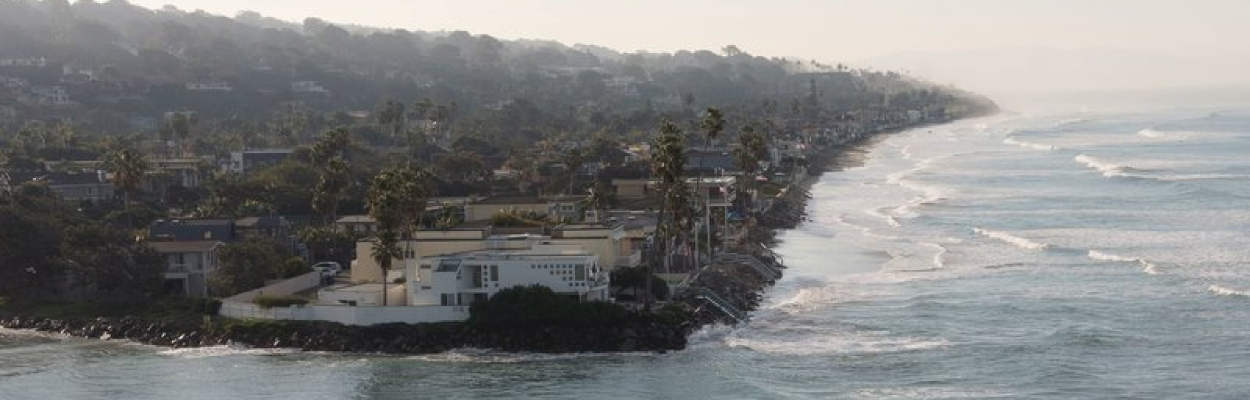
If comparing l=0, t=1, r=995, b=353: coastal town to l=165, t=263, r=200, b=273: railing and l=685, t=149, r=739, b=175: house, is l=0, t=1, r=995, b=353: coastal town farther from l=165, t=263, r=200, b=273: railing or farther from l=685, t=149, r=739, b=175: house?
l=685, t=149, r=739, b=175: house

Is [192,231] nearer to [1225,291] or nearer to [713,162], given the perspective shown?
[1225,291]

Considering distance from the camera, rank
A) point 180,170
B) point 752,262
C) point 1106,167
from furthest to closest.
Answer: point 1106,167 → point 180,170 → point 752,262

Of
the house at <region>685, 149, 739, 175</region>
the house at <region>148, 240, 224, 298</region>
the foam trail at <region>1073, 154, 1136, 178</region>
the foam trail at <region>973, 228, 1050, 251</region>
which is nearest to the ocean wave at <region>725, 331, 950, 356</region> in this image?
the house at <region>148, 240, 224, 298</region>

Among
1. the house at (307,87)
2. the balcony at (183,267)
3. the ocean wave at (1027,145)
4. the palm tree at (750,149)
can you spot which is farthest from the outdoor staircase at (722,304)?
the house at (307,87)

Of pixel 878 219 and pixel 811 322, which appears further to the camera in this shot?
pixel 878 219

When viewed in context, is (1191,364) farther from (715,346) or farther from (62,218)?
(62,218)

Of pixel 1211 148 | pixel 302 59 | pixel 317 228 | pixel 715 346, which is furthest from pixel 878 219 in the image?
pixel 302 59

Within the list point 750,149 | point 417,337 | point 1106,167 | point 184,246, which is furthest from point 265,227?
point 1106,167

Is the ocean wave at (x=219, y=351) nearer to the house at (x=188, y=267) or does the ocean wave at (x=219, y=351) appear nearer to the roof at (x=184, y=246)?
the house at (x=188, y=267)
